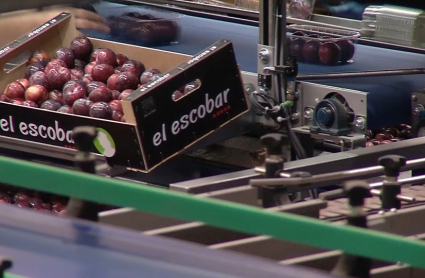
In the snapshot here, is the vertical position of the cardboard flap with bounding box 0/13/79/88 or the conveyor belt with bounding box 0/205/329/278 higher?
the conveyor belt with bounding box 0/205/329/278

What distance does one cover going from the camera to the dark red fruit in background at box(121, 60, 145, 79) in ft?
10.6

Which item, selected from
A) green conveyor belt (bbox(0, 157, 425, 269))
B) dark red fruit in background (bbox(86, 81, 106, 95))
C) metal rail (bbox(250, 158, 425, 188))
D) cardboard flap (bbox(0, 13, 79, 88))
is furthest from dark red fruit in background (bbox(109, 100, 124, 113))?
green conveyor belt (bbox(0, 157, 425, 269))

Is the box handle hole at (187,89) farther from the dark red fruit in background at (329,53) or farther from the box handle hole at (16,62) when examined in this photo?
the box handle hole at (16,62)

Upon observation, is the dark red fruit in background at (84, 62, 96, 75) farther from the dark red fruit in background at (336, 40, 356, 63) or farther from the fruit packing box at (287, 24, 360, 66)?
the dark red fruit in background at (336, 40, 356, 63)

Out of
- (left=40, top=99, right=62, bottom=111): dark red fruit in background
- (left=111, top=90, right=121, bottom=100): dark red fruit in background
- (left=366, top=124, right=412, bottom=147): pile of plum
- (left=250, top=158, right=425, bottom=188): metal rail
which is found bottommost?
(left=366, top=124, right=412, bottom=147): pile of plum

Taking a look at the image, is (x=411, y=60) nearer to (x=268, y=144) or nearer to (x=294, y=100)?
(x=294, y=100)

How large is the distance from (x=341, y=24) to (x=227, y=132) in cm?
122

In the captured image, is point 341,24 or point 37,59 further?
point 341,24

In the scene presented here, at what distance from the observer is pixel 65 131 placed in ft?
9.56

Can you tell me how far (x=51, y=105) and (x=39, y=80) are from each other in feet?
0.65

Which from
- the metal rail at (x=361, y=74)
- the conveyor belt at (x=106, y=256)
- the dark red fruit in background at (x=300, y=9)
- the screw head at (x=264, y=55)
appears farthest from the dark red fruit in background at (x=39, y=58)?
the conveyor belt at (x=106, y=256)

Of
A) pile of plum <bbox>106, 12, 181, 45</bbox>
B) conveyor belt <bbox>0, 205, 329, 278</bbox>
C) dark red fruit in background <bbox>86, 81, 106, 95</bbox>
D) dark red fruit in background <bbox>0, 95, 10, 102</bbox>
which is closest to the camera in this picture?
conveyor belt <bbox>0, 205, 329, 278</bbox>

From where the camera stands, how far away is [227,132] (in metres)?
3.02

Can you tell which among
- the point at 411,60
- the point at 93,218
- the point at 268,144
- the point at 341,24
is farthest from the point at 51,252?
the point at 341,24
